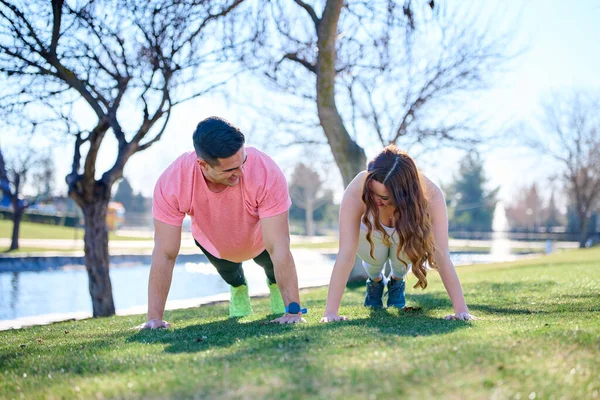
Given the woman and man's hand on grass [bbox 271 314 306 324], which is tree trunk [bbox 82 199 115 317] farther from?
the woman

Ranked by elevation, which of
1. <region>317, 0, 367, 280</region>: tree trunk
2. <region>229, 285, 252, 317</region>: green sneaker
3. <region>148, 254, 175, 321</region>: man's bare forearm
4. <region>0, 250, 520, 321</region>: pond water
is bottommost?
<region>0, 250, 520, 321</region>: pond water

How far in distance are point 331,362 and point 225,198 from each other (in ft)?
7.13

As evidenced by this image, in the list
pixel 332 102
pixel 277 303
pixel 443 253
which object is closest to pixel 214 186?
pixel 277 303

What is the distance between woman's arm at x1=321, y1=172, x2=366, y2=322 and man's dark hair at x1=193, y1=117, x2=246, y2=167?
0.90 metres

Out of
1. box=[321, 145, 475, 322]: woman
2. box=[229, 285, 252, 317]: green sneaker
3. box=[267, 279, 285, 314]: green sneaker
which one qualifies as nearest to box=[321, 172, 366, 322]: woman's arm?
box=[321, 145, 475, 322]: woman

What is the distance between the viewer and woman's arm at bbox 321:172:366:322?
400cm

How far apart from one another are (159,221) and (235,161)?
0.81 metres

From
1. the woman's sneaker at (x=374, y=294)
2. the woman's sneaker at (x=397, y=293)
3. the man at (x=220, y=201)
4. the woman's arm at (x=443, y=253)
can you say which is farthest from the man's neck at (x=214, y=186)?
the woman's sneaker at (x=397, y=293)

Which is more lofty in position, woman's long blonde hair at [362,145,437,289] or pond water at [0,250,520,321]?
woman's long blonde hair at [362,145,437,289]

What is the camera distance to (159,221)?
4203 mm

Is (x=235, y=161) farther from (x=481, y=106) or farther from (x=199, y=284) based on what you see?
(x=481, y=106)

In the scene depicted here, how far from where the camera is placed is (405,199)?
13.0 feet

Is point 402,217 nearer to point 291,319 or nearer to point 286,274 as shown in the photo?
point 286,274

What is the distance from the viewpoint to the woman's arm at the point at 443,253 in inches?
156
